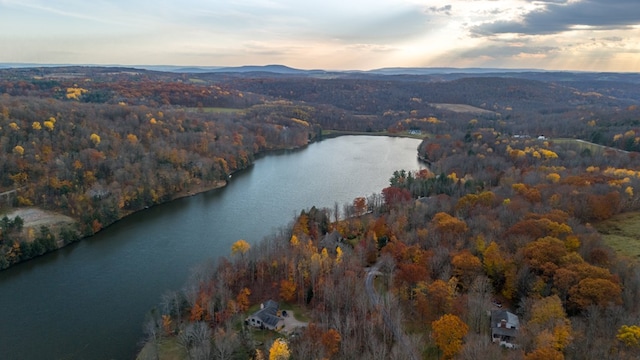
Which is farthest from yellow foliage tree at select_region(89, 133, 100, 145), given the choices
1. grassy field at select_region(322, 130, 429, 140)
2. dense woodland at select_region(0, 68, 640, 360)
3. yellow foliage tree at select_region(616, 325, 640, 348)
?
grassy field at select_region(322, 130, 429, 140)

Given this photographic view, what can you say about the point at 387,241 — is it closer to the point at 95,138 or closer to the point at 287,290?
the point at 287,290

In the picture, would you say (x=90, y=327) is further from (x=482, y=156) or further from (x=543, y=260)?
(x=482, y=156)

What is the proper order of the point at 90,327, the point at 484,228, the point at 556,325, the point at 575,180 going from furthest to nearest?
the point at 575,180, the point at 484,228, the point at 90,327, the point at 556,325

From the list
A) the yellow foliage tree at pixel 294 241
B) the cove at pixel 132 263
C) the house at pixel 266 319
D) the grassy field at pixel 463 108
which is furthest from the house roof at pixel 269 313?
the grassy field at pixel 463 108

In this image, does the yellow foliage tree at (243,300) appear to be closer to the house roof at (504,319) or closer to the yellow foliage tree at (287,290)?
the yellow foliage tree at (287,290)

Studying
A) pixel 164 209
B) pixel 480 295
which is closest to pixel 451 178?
pixel 480 295

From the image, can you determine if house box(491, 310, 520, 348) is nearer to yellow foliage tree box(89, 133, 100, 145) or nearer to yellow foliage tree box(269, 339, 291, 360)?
yellow foliage tree box(269, 339, 291, 360)

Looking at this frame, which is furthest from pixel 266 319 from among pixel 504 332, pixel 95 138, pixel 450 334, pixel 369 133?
→ pixel 369 133
